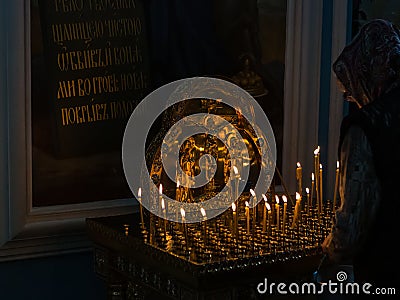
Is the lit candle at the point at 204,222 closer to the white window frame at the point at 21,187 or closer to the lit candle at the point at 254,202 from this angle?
the lit candle at the point at 254,202

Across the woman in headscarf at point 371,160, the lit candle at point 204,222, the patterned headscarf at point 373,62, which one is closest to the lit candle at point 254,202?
the lit candle at point 204,222

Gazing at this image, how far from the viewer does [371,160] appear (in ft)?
7.36

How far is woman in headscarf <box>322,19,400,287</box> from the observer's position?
2246mm

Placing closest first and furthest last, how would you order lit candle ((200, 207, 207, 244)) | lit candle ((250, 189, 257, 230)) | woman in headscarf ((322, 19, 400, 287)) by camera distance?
woman in headscarf ((322, 19, 400, 287)) → lit candle ((200, 207, 207, 244)) → lit candle ((250, 189, 257, 230))

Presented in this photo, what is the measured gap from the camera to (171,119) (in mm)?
3033

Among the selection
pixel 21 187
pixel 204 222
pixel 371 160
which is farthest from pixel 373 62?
pixel 21 187

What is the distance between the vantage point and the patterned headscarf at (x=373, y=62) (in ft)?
7.63

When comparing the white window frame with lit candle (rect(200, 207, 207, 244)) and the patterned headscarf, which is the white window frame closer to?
lit candle (rect(200, 207, 207, 244))

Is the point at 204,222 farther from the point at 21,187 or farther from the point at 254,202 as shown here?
the point at 21,187

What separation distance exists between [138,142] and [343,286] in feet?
3.31

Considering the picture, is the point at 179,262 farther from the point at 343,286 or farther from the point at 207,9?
the point at 207,9

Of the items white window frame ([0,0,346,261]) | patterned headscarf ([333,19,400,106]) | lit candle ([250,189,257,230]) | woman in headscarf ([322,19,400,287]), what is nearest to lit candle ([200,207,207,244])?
lit candle ([250,189,257,230])

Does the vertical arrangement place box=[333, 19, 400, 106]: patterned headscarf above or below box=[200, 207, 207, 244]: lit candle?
above

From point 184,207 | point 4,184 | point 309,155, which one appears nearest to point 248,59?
point 309,155
